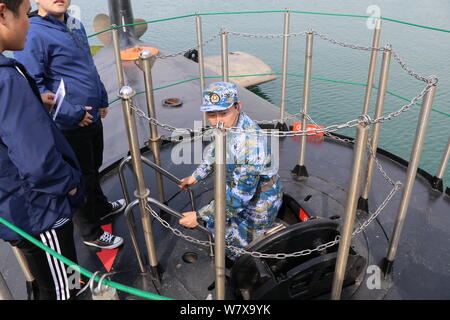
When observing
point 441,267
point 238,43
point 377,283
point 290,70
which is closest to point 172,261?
point 377,283

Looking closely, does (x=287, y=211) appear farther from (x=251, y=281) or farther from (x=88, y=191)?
(x=88, y=191)

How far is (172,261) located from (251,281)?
817 millimetres

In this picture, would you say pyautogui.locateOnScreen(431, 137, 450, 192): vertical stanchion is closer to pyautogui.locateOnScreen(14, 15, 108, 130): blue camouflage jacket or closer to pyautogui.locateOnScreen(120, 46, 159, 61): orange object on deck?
pyautogui.locateOnScreen(14, 15, 108, 130): blue camouflage jacket

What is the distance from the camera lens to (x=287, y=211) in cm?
354

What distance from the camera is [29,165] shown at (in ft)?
6.31

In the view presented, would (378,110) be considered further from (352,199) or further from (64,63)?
(64,63)

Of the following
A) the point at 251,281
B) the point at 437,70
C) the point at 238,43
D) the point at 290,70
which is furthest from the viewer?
the point at 238,43

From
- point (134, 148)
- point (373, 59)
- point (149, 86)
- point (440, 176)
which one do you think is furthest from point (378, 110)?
point (134, 148)

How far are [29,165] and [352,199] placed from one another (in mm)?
1696

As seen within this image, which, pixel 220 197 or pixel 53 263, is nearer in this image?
pixel 220 197

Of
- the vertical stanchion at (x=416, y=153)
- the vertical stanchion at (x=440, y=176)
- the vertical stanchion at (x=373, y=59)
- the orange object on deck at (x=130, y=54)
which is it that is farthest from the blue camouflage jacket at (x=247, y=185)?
the orange object on deck at (x=130, y=54)

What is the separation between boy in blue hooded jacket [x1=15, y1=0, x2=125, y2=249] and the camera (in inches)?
106

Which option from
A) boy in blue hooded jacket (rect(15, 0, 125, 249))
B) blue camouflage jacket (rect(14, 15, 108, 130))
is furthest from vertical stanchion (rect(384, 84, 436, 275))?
blue camouflage jacket (rect(14, 15, 108, 130))

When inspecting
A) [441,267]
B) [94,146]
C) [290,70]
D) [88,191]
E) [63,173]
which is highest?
[63,173]
